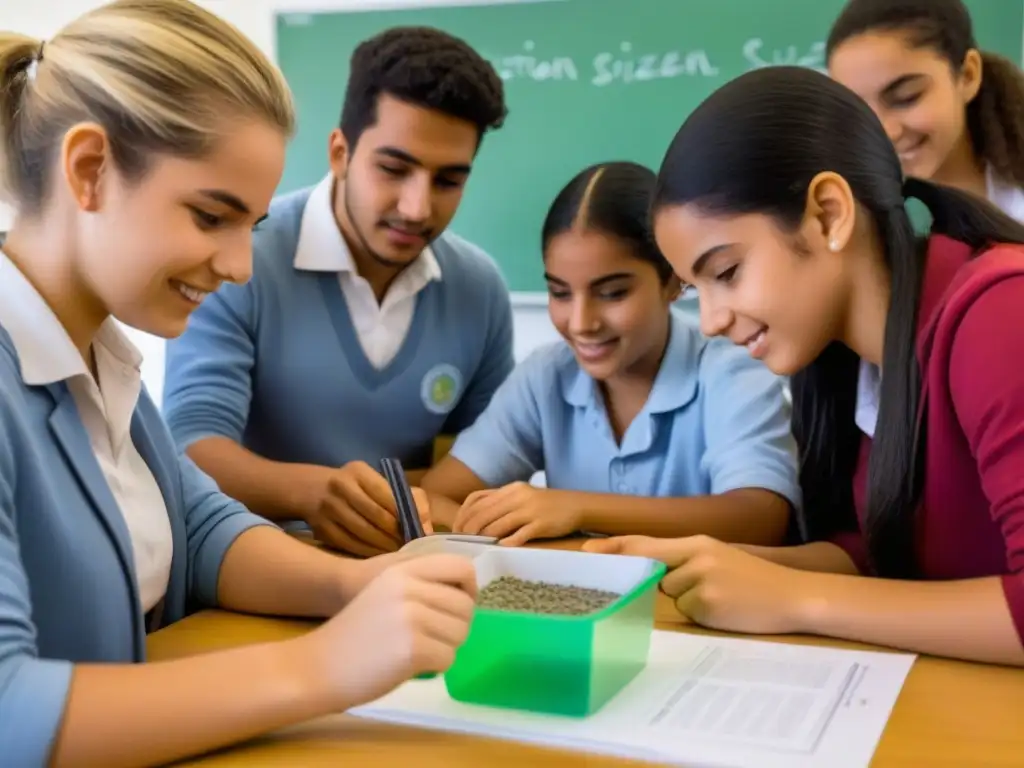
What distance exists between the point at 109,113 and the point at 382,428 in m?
0.95

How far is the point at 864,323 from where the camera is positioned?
3.47ft

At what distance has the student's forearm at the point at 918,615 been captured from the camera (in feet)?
2.69

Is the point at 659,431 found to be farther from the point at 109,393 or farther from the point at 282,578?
the point at 109,393

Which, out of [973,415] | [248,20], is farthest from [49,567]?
[248,20]

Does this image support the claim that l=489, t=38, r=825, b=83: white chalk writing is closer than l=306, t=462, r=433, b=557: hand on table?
No

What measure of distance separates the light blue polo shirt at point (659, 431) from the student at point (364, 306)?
0.17m

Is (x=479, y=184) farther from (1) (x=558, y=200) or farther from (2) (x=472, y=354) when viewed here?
(1) (x=558, y=200)

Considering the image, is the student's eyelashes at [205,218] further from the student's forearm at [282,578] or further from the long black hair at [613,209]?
the long black hair at [613,209]

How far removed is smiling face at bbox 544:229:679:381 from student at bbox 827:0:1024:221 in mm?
538

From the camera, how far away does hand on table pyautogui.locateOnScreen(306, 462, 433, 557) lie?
1.17 metres

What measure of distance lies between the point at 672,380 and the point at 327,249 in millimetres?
594

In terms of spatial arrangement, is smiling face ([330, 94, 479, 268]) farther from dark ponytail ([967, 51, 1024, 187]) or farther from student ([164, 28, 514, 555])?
dark ponytail ([967, 51, 1024, 187])

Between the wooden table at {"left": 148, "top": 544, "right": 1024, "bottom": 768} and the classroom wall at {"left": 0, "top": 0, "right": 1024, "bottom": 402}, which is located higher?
the classroom wall at {"left": 0, "top": 0, "right": 1024, "bottom": 402}

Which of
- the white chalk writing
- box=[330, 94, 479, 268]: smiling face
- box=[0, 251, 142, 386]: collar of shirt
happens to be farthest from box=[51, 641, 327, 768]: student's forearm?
the white chalk writing
